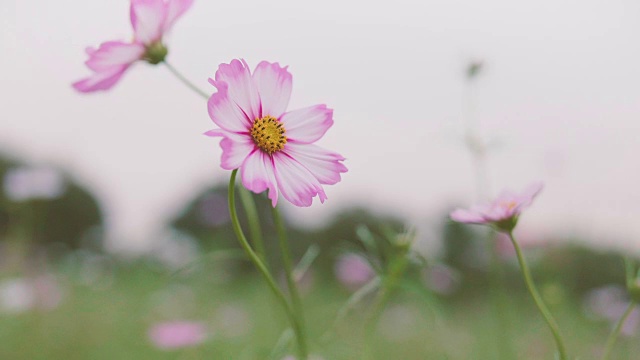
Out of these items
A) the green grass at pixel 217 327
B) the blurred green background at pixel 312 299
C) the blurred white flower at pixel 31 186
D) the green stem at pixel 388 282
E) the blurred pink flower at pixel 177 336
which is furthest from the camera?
the blurred white flower at pixel 31 186

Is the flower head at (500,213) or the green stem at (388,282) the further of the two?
the green stem at (388,282)

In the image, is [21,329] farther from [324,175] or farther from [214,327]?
[324,175]

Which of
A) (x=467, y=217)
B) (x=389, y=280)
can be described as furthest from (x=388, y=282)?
(x=467, y=217)

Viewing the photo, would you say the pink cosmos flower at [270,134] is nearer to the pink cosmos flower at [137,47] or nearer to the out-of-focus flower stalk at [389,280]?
the pink cosmos flower at [137,47]

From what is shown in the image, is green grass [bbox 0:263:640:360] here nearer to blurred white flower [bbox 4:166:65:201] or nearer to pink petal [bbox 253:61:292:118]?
blurred white flower [bbox 4:166:65:201]

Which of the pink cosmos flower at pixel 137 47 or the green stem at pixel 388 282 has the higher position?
the pink cosmos flower at pixel 137 47

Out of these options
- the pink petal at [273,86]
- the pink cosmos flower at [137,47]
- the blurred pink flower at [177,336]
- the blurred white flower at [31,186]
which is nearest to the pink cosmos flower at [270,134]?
the pink petal at [273,86]

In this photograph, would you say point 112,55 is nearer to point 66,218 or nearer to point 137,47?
point 137,47
